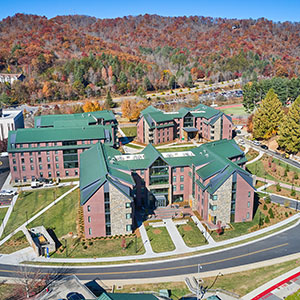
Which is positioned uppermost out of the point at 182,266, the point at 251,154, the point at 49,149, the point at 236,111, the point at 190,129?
the point at 236,111

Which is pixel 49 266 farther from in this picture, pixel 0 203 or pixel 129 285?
pixel 0 203

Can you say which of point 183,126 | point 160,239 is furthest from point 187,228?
point 183,126

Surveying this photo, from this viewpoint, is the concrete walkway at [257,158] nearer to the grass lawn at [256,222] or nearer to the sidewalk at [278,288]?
the grass lawn at [256,222]

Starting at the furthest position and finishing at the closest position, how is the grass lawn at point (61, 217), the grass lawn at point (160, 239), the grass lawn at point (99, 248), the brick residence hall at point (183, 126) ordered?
the brick residence hall at point (183, 126)
the grass lawn at point (61, 217)
the grass lawn at point (160, 239)
the grass lawn at point (99, 248)

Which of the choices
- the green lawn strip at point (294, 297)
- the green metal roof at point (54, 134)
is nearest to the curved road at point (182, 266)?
the green lawn strip at point (294, 297)

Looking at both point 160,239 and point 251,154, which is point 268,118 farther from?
point 160,239

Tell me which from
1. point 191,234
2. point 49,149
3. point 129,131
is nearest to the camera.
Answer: point 191,234

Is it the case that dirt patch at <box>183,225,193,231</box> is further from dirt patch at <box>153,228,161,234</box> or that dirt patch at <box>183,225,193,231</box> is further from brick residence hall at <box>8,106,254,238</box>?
dirt patch at <box>153,228,161,234</box>
